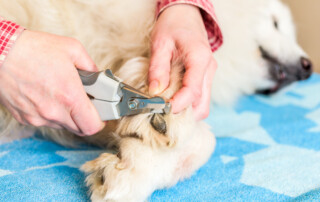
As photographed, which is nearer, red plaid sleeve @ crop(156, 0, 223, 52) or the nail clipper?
the nail clipper

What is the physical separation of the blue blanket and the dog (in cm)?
4

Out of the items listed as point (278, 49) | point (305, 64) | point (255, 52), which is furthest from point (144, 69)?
point (305, 64)

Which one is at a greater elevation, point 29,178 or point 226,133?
point 29,178

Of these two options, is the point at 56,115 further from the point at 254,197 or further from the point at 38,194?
the point at 254,197

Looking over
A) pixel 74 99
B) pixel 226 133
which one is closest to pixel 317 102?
pixel 226 133

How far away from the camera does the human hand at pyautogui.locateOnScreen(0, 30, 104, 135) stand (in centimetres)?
53

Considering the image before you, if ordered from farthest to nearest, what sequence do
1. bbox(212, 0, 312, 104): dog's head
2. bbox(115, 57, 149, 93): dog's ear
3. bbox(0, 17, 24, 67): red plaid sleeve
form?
bbox(212, 0, 312, 104): dog's head < bbox(115, 57, 149, 93): dog's ear < bbox(0, 17, 24, 67): red plaid sleeve

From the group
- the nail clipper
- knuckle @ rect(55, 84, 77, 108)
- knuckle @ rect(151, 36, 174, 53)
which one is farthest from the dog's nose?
knuckle @ rect(55, 84, 77, 108)

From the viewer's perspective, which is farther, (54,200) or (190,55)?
(190,55)

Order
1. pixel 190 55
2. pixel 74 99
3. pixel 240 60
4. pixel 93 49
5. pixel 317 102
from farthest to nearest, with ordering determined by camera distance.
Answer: pixel 317 102, pixel 240 60, pixel 93 49, pixel 190 55, pixel 74 99

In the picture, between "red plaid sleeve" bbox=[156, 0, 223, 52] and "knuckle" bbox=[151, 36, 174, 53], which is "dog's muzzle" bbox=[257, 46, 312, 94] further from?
"knuckle" bbox=[151, 36, 174, 53]

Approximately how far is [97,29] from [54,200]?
1.48 ft

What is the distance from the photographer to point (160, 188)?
0.63 metres

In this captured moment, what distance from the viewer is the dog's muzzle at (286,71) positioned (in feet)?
4.38
